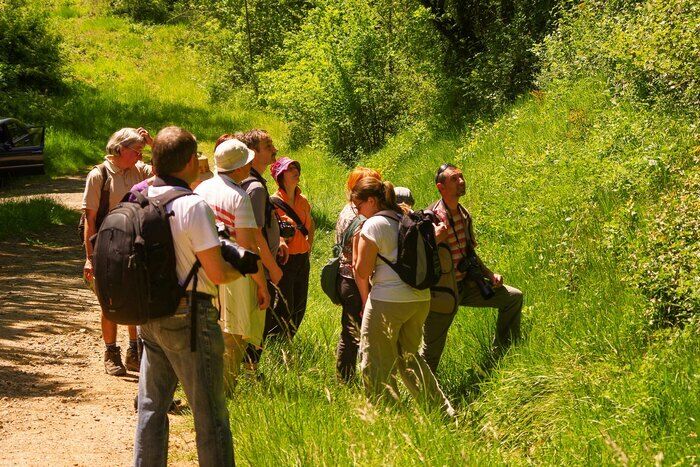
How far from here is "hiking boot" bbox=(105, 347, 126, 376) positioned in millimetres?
7301

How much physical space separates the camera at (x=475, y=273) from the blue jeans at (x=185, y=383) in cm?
276

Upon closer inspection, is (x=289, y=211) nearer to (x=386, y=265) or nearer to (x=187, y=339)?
(x=386, y=265)

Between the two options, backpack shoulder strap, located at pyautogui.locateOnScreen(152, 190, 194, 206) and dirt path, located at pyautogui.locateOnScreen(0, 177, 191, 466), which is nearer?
backpack shoulder strap, located at pyautogui.locateOnScreen(152, 190, 194, 206)

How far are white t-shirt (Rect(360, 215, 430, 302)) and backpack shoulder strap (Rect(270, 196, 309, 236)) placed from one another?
1.45 m

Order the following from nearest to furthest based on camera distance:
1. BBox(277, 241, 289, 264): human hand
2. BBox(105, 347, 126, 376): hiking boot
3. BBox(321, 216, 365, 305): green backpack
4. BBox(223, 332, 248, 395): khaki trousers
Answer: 1. BBox(223, 332, 248, 395): khaki trousers
2. BBox(321, 216, 365, 305): green backpack
3. BBox(277, 241, 289, 264): human hand
4. BBox(105, 347, 126, 376): hiking boot

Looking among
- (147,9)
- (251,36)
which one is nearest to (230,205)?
(251,36)

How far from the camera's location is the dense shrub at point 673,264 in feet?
18.1

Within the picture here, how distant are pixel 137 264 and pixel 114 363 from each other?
→ 3582mm

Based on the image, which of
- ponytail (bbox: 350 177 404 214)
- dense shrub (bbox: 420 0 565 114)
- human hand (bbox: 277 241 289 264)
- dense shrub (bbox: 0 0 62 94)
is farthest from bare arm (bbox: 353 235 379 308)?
dense shrub (bbox: 0 0 62 94)

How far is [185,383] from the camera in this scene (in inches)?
168

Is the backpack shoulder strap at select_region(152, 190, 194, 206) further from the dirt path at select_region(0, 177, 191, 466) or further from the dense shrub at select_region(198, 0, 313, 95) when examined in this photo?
the dense shrub at select_region(198, 0, 313, 95)

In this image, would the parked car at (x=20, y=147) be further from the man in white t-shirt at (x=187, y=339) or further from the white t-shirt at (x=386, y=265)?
the man in white t-shirt at (x=187, y=339)

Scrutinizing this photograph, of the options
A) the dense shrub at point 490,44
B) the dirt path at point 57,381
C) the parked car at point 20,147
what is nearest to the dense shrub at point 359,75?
the dense shrub at point 490,44

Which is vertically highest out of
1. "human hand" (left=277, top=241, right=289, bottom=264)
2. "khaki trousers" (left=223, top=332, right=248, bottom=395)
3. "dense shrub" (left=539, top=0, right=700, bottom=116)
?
"dense shrub" (left=539, top=0, right=700, bottom=116)
